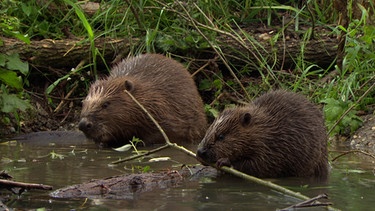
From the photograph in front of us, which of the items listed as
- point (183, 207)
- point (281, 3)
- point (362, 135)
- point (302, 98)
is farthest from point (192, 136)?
point (183, 207)

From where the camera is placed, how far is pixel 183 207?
480 cm

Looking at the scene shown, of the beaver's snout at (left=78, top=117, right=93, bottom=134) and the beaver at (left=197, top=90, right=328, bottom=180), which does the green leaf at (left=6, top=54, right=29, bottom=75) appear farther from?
the beaver at (left=197, top=90, right=328, bottom=180)

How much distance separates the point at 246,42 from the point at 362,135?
2.10 metres

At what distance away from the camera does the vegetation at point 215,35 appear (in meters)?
8.77

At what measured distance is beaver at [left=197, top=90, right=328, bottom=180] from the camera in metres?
6.21

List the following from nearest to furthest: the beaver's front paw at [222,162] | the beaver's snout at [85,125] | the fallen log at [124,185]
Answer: the fallen log at [124,185], the beaver's front paw at [222,162], the beaver's snout at [85,125]

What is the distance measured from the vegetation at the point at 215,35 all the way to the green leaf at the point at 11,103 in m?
0.22

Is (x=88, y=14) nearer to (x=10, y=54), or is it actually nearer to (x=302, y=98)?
(x=10, y=54)

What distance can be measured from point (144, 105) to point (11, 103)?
1.25 metres

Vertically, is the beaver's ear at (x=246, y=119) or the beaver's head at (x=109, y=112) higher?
the beaver's ear at (x=246, y=119)

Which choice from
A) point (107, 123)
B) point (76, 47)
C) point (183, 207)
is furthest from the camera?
point (76, 47)

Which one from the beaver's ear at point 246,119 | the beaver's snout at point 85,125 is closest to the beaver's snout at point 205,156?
the beaver's ear at point 246,119

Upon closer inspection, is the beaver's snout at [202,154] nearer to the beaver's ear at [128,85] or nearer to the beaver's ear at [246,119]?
the beaver's ear at [246,119]

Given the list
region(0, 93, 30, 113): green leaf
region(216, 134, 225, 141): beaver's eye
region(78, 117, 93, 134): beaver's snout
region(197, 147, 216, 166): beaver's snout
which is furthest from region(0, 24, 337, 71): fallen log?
region(197, 147, 216, 166): beaver's snout
